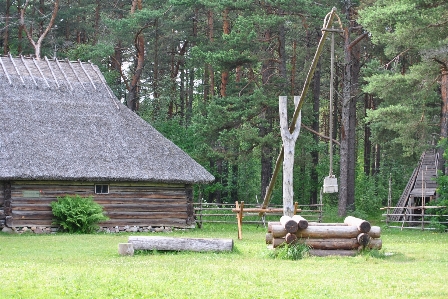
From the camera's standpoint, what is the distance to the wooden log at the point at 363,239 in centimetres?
1688

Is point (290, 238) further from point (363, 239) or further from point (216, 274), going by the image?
point (216, 274)

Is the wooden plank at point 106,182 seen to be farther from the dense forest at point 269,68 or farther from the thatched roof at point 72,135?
the dense forest at point 269,68

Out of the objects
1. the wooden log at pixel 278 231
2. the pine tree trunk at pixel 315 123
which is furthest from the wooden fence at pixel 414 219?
the wooden log at pixel 278 231

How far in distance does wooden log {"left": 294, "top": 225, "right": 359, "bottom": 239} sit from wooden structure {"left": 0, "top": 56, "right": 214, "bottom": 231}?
1181 cm

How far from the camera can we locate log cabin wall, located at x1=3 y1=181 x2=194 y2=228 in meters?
26.7

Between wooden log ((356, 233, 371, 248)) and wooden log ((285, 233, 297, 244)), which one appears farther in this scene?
wooden log ((356, 233, 371, 248))

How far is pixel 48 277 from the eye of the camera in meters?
13.0

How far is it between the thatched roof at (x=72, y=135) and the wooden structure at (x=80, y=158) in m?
0.04

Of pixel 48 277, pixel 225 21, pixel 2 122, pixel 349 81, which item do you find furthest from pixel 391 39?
pixel 48 277

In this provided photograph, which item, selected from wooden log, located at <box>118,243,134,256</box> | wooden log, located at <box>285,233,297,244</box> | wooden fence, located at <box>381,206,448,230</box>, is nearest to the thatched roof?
wooden fence, located at <box>381,206,448,230</box>

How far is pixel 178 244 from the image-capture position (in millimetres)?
17844

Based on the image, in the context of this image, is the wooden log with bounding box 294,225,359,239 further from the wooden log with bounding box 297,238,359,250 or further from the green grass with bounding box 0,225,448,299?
the green grass with bounding box 0,225,448,299

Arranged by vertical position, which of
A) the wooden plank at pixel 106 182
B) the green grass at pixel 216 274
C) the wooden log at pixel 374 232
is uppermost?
the wooden plank at pixel 106 182

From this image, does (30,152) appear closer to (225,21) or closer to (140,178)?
(140,178)
